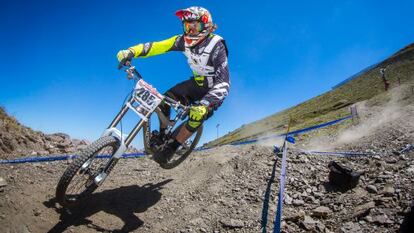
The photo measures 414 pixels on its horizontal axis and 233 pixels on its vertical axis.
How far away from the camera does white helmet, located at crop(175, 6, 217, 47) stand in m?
7.97

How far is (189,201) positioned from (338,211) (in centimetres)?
315

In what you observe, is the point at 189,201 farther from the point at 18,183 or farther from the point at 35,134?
the point at 35,134

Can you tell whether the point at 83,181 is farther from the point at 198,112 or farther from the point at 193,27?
the point at 193,27

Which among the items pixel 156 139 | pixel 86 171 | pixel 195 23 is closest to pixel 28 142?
pixel 156 139

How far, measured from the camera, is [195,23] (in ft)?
26.3

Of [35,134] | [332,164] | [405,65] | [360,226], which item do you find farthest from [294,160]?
[405,65]

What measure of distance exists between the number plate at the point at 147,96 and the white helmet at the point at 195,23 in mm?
2082

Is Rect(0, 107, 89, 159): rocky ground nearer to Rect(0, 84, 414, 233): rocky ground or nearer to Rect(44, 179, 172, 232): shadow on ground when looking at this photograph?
Rect(0, 84, 414, 233): rocky ground

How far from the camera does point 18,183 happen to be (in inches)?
274

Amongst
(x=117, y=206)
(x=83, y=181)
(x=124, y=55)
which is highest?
(x=124, y=55)

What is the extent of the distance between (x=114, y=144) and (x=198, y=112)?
205 centimetres

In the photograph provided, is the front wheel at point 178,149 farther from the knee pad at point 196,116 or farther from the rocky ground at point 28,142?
the rocky ground at point 28,142

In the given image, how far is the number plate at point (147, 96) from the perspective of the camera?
6766mm

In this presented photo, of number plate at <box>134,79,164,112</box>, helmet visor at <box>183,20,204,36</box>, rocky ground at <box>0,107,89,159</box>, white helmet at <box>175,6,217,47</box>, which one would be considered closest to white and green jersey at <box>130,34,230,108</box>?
white helmet at <box>175,6,217,47</box>
